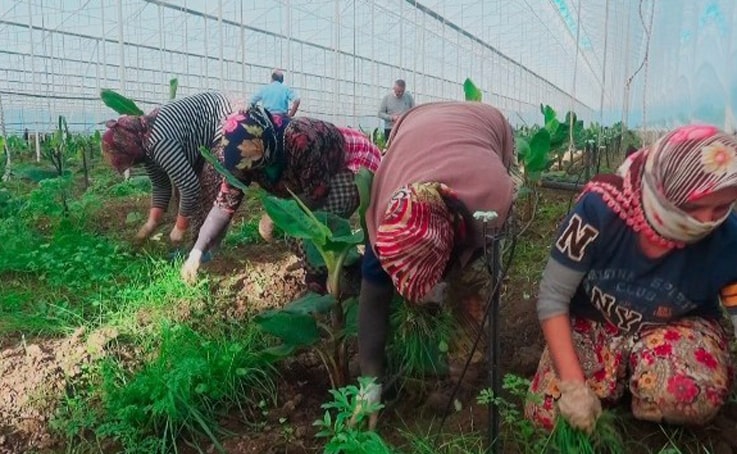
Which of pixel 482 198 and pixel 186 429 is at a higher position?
pixel 482 198

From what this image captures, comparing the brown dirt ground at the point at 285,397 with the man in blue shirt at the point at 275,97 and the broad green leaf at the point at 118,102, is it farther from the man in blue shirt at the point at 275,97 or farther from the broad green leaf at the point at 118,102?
the man in blue shirt at the point at 275,97

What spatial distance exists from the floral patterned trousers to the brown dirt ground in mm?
87

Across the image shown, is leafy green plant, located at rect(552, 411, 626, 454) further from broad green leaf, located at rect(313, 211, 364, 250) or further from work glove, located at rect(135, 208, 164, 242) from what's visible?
work glove, located at rect(135, 208, 164, 242)

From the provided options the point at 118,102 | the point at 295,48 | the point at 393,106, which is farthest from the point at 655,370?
the point at 295,48

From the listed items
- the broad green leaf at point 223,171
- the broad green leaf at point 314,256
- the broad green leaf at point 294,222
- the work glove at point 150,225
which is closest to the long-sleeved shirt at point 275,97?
the work glove at point 150,225

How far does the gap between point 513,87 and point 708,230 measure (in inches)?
1037

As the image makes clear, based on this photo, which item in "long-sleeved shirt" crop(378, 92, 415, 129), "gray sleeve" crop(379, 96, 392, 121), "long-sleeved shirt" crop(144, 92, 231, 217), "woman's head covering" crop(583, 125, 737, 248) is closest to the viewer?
"woman's head covering" crop(583, 125, 737, 248)

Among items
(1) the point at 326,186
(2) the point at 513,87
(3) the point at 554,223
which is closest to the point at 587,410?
(1) the point at 326,186

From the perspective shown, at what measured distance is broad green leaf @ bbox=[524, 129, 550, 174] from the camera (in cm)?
327

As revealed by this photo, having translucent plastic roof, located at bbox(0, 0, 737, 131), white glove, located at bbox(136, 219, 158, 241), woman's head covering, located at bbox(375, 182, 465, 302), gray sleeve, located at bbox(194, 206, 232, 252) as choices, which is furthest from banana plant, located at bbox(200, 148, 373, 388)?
translucent plastic roof, located at bbox(0, 0, 737, 131)

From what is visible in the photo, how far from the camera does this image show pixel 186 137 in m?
2.82

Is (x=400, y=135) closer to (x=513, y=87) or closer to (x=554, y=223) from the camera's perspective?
(x=554, y=223)

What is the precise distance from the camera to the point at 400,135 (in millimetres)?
1709

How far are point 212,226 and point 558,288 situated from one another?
140 cm
